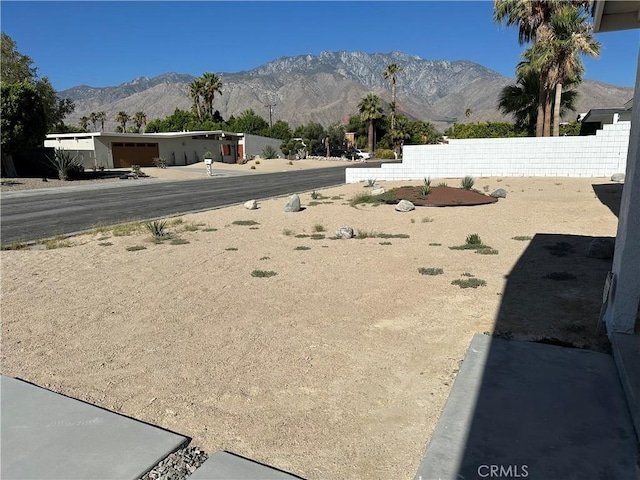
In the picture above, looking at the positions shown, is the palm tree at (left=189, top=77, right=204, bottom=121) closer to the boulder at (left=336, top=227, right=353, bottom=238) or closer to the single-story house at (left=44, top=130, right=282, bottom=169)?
the single-story house at (left=44, top=130, right=282, bottom=169)

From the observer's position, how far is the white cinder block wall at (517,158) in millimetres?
21203

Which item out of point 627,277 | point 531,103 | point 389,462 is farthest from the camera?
point 531,103

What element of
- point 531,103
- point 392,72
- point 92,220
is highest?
point 392,72

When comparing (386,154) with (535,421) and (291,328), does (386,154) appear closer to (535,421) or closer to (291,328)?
(291,328)

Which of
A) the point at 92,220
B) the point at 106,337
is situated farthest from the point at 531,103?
the point at 106,337

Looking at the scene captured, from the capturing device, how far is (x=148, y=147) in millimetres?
46844

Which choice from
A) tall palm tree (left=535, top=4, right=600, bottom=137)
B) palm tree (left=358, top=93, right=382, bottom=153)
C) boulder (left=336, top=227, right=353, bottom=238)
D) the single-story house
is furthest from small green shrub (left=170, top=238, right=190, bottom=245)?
palm tree (left=358, top=93, right=382, bottom=153)

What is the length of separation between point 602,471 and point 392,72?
76899mm

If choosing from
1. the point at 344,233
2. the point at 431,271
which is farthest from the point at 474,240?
the point at 344,233

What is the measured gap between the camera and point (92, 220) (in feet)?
46.9

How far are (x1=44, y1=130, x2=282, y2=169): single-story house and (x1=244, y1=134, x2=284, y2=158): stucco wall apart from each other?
0.44 ft

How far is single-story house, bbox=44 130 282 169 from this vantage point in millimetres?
41500

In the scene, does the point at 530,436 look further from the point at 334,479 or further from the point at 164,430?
the point at 164,430

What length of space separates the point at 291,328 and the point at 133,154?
45.3 meters
